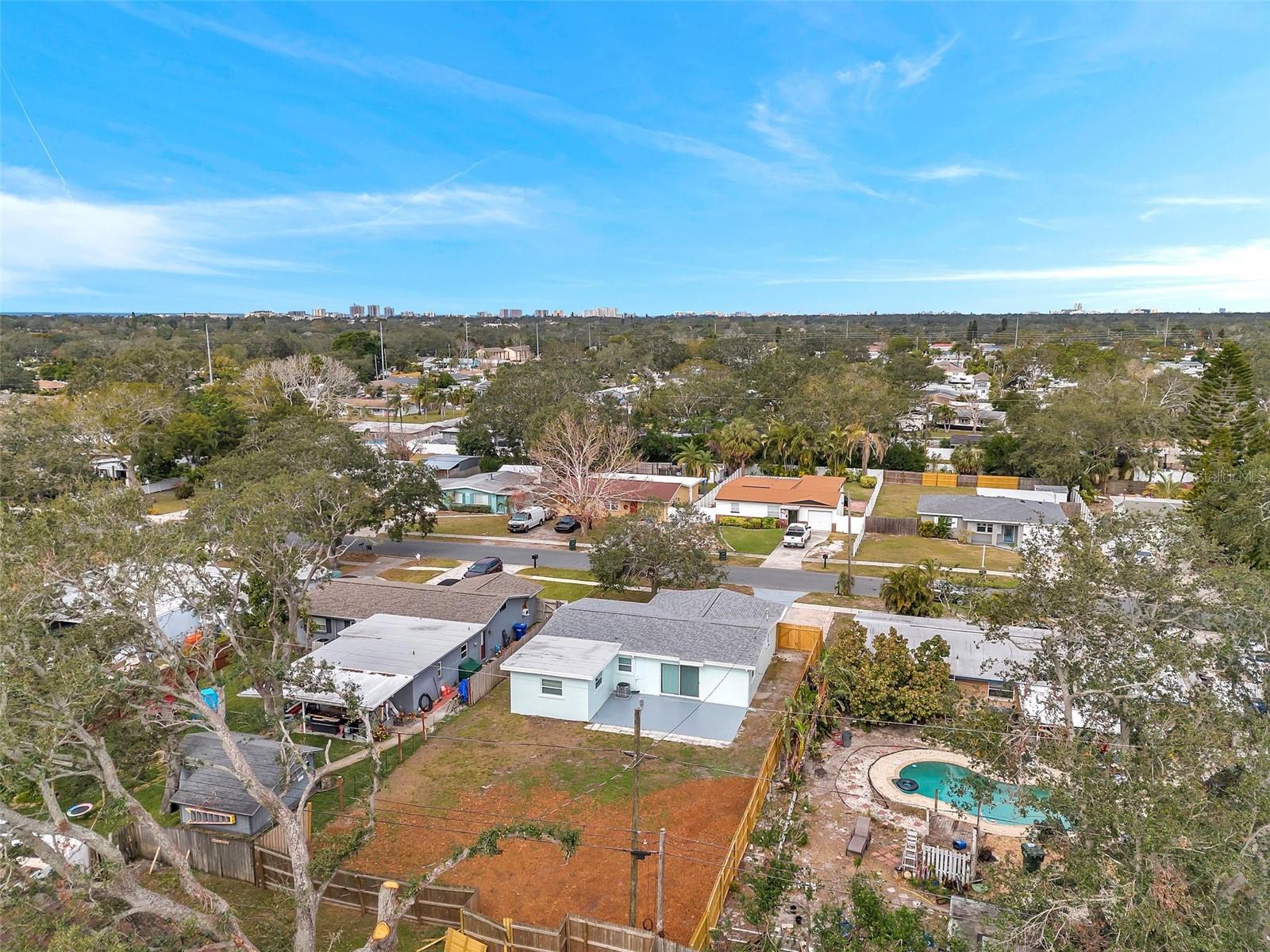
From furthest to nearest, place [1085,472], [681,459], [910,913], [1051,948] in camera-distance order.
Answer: [681,459]
[1085,472]
[910,913]
[1051,948]

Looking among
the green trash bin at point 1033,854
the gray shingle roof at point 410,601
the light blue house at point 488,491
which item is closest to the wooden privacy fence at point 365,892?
the green trash bin at point 1033,854

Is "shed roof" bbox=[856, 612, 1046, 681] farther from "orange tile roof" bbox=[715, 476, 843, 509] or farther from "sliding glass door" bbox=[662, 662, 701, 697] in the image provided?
"orange tile roof" bbox=[715, 476, 843, 509]

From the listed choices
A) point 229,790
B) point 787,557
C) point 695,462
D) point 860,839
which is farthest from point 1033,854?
point 695,462

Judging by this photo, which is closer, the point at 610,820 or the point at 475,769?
the point at 610,820

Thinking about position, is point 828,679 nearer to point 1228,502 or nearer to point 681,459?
point 1228,502

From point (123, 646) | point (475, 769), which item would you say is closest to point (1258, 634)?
point (475, 769)

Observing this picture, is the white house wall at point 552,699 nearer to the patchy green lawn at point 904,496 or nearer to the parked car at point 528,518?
the parked car at point 528,518
